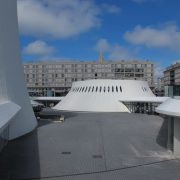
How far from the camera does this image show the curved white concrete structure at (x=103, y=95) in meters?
43.2

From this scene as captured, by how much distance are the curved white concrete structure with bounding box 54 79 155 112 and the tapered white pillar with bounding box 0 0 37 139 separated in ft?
74.1

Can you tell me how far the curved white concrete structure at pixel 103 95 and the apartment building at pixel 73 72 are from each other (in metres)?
65.7

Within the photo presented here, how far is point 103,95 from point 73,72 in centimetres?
7159

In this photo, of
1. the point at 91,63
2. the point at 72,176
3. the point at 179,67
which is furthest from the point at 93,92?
the point at 179,67

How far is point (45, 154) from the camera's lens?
13.4m

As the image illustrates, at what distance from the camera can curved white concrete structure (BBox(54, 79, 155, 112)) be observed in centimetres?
4316

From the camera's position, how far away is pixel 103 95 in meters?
45.0

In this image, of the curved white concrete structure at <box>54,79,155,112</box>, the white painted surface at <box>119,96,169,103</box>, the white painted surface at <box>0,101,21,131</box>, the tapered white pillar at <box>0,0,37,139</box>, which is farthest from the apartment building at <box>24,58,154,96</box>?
the white painted surface at <box>0,101,21,131</box>

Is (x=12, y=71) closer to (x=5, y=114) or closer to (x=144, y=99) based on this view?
(x=5, y=114)

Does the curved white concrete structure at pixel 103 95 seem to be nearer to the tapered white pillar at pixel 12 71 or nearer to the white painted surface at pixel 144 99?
the white painted surface at pixel 144 99

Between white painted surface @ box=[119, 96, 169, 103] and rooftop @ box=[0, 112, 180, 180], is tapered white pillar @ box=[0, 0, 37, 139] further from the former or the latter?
white painted surface @ box=[119, 96, 169, 103]

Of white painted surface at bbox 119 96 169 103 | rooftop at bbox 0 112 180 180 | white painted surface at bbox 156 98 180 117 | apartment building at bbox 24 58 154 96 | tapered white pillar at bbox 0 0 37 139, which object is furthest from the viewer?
apartment building at bbox 24 58 154 96

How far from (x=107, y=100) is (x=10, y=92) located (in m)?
28.6

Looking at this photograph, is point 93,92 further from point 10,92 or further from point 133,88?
point 10,92
